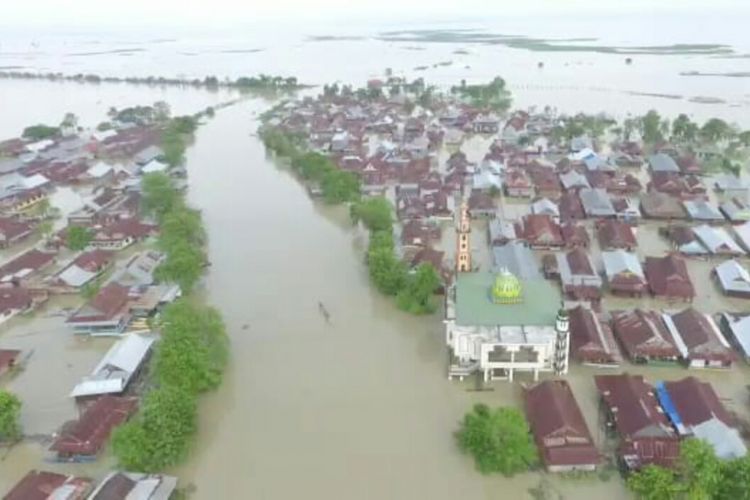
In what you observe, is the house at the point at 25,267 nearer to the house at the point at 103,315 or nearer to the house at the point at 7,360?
the house at the point at 103,315

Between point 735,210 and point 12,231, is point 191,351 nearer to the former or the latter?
point 12,231

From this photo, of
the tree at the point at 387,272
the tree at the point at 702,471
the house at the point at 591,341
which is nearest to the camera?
the tree at the point at 702,471

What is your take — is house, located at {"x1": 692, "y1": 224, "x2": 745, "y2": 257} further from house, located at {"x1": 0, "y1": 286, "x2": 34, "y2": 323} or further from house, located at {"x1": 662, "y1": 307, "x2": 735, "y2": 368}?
house, located at {"x1": 0, "y1": 286, "x2": 34, "y2": 323}

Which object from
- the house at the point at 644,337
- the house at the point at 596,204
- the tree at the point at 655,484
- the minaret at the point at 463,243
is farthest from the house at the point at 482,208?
the tree at the point at 655,484

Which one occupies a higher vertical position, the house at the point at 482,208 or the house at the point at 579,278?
the house at the point at 579,278

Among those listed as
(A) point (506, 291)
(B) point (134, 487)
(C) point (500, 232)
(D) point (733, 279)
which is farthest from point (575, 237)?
(B) point (134, 487)

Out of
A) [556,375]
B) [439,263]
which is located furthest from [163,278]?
[556,375]
